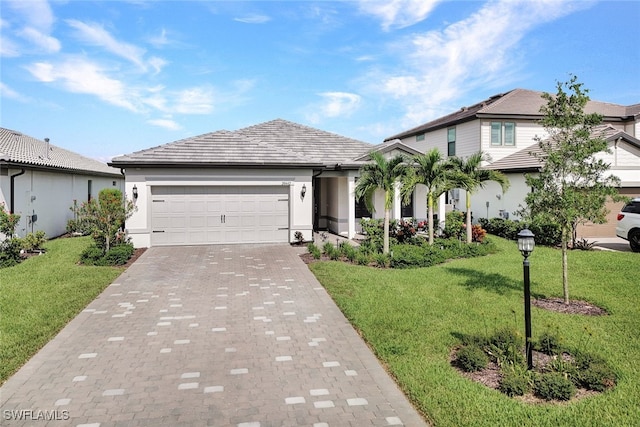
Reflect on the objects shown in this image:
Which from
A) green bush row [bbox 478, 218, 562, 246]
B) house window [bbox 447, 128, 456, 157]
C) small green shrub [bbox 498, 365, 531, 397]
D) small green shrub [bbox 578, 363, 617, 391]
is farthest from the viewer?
house window [bbox 447, 128, 456, 157]

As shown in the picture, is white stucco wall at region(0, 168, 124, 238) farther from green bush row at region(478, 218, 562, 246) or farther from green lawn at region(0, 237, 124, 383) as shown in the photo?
green bush row at region(478, 218, 562, 246)

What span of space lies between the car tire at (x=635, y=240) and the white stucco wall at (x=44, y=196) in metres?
22.0

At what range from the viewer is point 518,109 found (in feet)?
79.5

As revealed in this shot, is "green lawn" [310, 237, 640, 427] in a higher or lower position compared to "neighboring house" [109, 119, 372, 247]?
lower

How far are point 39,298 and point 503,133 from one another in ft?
76.6

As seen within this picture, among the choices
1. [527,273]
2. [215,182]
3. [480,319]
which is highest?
[215,182]

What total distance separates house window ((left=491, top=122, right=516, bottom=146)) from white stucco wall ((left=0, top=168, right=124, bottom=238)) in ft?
74.8

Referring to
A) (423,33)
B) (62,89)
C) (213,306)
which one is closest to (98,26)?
(62,89)

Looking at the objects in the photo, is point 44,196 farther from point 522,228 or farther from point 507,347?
point 522,228

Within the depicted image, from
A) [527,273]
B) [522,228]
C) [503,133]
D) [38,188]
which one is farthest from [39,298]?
[503,133]

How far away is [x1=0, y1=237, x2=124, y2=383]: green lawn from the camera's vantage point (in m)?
6.23

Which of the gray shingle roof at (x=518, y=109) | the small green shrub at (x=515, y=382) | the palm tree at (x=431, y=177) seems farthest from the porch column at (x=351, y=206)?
the small green shrub at (x=515, y=382)

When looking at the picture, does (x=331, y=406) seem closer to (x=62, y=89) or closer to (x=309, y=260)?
(x=309, y=260)

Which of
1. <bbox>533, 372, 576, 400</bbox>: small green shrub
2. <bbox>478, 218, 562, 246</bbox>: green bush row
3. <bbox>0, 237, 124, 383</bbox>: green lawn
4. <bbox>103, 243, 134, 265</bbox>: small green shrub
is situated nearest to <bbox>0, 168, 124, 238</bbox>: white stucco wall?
<bbox>0, 237, 124, 383</bbox>: green lawn
